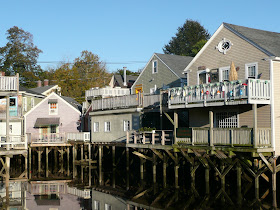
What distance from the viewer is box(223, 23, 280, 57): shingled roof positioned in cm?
2559

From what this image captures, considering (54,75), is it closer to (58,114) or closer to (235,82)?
(58,114)

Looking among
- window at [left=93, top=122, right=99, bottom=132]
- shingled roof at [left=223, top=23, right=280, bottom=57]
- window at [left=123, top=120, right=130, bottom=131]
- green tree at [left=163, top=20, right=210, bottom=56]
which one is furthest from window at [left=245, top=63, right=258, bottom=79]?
green tree at [left=163, top=20, right=210, bottom=56]

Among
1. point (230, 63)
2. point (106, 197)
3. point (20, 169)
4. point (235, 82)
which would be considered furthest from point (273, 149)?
point (20, 169)

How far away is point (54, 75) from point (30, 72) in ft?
17.9

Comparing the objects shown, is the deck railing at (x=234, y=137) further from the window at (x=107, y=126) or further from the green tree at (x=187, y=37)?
the green tree at (x=187, y=37)

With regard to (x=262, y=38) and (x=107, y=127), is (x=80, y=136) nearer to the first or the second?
(x=107, y=127)

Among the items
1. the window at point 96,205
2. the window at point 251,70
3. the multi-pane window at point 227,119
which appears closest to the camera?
the window at point 96,205

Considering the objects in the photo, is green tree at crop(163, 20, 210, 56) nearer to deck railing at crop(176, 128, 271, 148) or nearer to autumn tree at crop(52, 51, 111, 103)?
autumn tree at crop(52, 51, 111, 103)

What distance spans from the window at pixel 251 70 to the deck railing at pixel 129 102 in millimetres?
7513

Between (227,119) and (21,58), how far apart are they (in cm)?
6013

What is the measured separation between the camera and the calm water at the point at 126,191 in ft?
78.3

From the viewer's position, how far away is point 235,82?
23.8 meters

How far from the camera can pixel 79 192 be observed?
29484 mm

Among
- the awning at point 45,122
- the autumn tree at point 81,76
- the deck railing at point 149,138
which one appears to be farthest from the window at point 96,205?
the autumn tree at point 81,76
